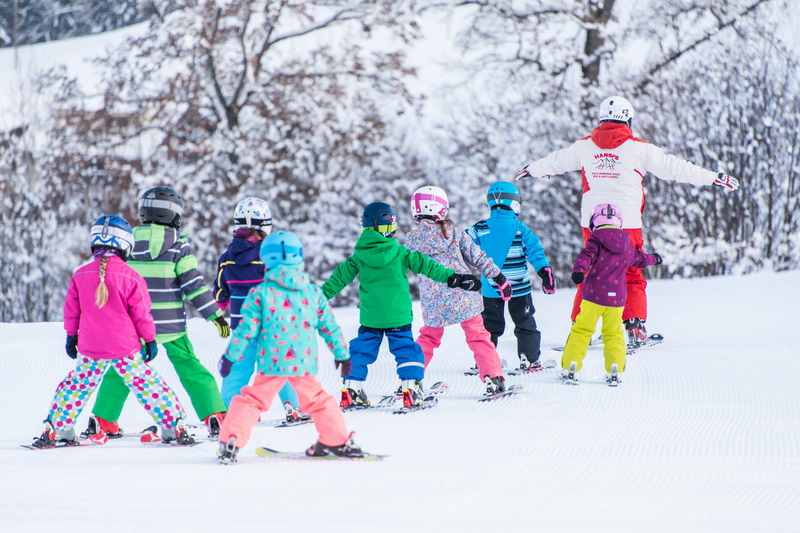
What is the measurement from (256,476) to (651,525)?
1.75m

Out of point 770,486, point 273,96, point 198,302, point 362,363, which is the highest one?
point 273,96

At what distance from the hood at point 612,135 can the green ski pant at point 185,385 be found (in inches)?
147

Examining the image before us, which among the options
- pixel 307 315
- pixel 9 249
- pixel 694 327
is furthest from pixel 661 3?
→ pixel 307 315

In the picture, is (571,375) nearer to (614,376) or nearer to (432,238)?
(614,376)

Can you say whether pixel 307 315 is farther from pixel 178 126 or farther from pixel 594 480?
pixel 178 126

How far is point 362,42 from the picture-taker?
21734 mm

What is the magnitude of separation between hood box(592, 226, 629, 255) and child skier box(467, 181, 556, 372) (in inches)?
22.0

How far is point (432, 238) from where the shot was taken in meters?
7.07

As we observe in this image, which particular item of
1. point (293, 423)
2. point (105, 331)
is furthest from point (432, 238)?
point (105, 331)

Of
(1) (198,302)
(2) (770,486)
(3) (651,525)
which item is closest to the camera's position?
(3) (651,525)

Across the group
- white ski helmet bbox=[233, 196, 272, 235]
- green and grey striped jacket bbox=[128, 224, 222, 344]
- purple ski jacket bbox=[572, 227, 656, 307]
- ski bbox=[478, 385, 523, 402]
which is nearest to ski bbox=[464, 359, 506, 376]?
ski bbox=[478, 385, 523, 402]

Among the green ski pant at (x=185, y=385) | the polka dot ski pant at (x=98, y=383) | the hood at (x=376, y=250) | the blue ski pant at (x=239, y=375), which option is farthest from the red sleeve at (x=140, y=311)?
the hood at (x=376, y=250)

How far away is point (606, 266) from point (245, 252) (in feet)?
8.16

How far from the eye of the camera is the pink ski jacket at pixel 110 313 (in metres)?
5.74
